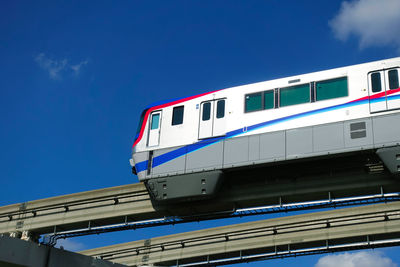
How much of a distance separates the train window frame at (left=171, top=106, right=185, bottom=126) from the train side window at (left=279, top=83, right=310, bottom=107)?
413cm

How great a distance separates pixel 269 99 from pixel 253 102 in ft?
2.12

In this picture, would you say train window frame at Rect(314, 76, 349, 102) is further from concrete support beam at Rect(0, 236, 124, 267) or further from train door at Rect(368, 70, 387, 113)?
concrete support beam at Rect(0, 236, 124, 267)

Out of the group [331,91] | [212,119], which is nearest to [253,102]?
[212,119]

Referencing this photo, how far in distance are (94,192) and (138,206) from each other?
2.59m

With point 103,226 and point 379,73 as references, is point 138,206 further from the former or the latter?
point 379,73

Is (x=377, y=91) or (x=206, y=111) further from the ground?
(x=206, y=111)

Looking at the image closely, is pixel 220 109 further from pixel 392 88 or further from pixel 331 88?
pixel 392 88

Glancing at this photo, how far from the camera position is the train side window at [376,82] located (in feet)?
64.3

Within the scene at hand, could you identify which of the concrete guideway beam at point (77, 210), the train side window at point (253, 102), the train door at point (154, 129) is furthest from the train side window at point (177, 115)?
the concrete guideway beam at point (77, 210)

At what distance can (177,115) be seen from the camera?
22875mm

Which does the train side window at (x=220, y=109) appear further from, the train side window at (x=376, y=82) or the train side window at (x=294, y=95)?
the train side window at (x=376, y=82)

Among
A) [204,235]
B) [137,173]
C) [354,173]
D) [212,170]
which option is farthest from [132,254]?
[354,173]

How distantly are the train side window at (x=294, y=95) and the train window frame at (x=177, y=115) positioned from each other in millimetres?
4129

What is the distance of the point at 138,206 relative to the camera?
80.7 feet
